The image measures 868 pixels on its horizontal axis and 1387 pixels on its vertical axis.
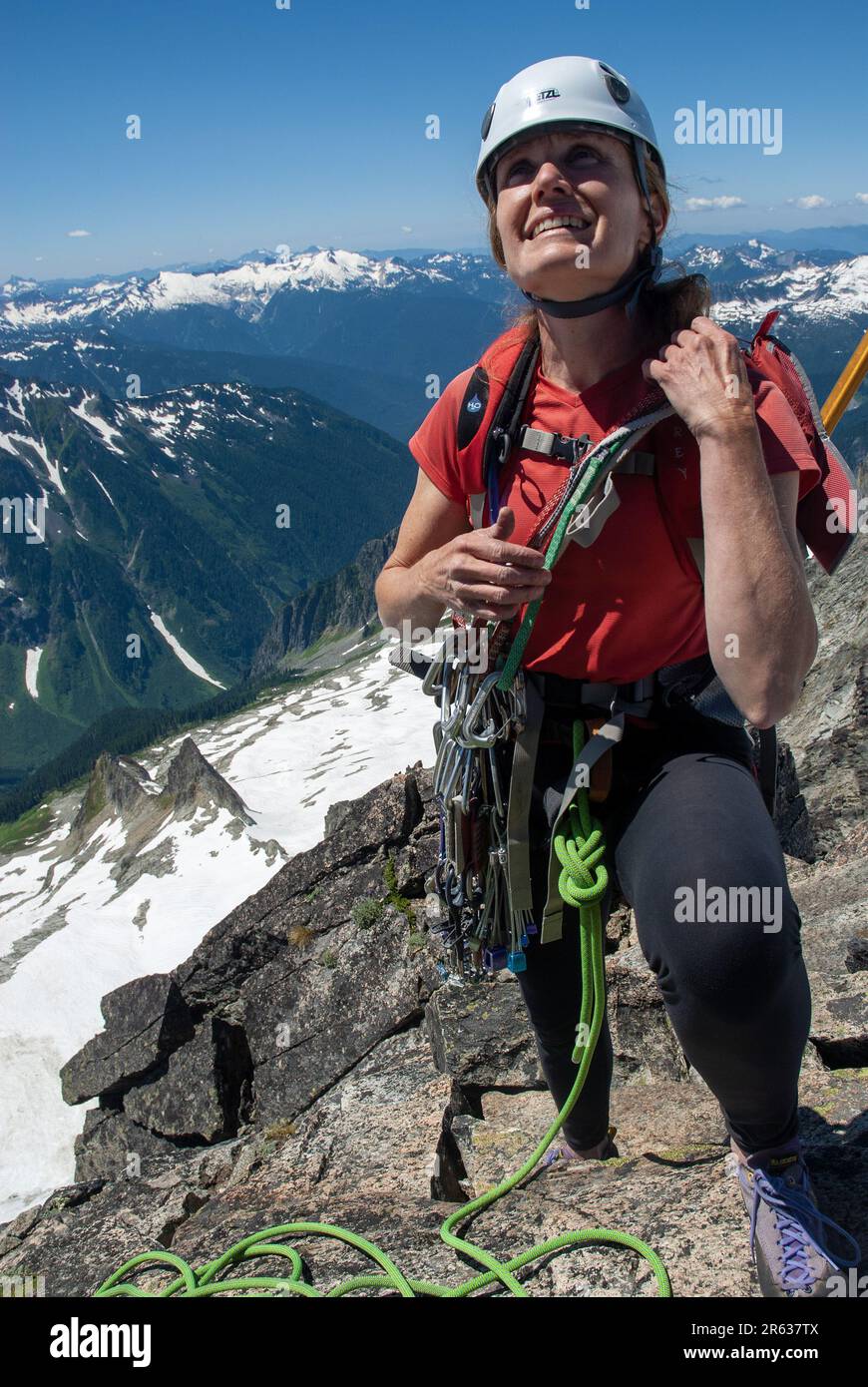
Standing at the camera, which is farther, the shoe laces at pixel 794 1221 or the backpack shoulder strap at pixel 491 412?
the backpack shoulder strap at pixel 491 412

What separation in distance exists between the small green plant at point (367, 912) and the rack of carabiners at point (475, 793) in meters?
8.45

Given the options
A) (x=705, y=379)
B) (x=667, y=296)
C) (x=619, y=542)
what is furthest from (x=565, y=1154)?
(x=667, y=296)

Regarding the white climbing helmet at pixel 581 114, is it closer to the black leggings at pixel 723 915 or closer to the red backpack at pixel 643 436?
the red backpack at pixel 643 436

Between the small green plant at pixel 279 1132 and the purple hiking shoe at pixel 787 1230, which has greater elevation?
the purple hiking shoe at pixel 787 1230

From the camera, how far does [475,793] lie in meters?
5.87

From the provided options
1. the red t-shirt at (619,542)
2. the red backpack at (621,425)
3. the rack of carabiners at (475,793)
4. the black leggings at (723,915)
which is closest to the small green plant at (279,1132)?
the rack of carabiners at (475,793)

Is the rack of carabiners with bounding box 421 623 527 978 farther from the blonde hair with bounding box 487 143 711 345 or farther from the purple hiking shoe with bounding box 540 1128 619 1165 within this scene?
the blonde hair with bounding box 487 143 711 345

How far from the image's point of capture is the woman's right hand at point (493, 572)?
4418 millimetres

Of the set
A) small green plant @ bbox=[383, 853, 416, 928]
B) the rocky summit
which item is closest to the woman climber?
the rocky summit

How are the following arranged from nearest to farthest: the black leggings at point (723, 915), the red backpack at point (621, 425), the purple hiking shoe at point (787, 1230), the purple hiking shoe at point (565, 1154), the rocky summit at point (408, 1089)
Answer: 1. the black leggings at point (723, 915)
2. the red backpack at point (621, 425)
3. the purple hiking shoe at point (787, 1230)
4. the rocky summit at point (408, 1089)
5. the purple hiking shoe at point (565, 1154)

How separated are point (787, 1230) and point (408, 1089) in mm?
6789
